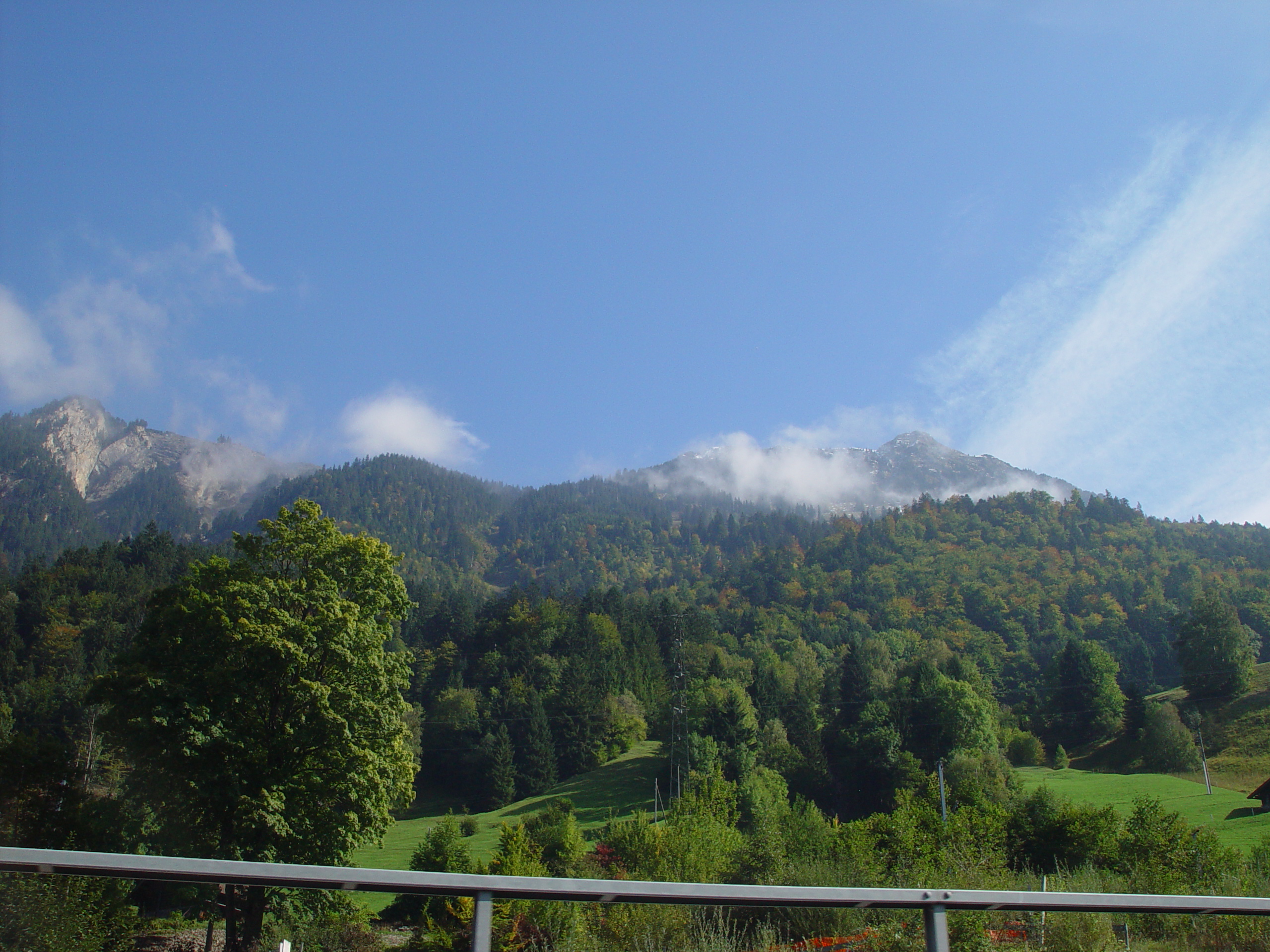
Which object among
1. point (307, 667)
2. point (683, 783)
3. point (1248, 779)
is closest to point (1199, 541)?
point (1248, 779)

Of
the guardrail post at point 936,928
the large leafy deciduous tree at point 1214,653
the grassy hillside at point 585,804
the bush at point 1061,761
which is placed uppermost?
the large leafy deciduous tree at point 1214,653

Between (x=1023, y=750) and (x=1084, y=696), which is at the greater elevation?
(x=1084, y=696)

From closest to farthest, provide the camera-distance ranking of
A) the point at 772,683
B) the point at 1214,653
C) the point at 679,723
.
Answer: the point at 679,723
the point at 1214,653
the point at 772,683

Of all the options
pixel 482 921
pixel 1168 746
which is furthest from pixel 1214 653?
pixel 482 921

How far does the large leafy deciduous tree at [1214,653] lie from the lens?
3383 inches

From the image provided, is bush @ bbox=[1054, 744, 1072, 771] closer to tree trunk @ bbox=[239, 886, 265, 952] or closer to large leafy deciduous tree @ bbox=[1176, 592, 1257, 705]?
large leafy deciduous tree @ bbox=[1176, 592, 1257, 705]

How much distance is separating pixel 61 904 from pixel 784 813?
204 feet

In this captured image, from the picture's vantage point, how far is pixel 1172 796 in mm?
61875

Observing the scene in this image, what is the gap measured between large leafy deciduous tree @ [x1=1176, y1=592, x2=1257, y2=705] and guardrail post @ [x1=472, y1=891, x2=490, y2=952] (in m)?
105

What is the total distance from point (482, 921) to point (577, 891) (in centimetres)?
30

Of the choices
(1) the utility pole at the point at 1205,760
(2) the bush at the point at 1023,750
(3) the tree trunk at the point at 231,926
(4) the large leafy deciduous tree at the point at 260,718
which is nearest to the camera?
(3) the tree trunk at the point at 231,926

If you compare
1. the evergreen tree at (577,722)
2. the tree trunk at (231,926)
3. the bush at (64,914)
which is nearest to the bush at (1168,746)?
the evergreen tree at (577,722)

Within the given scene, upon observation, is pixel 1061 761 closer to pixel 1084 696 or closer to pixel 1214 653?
pixel 1084 696

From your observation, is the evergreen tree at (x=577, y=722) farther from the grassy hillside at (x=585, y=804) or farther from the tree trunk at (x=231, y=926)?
the tree trunk at (x=231, y=926)
